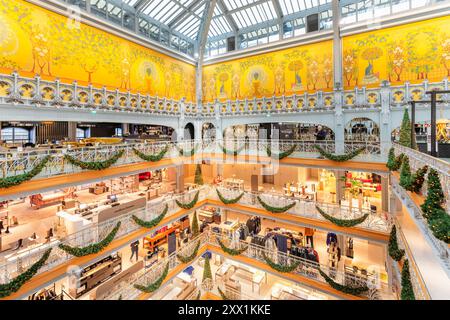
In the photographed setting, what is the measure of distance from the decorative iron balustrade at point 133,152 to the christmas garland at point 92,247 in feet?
9.42

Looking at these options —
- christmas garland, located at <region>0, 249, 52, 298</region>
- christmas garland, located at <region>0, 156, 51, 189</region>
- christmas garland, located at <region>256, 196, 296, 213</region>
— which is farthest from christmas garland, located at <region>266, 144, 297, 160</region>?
christmas garland, located at <region>0, 249, 52, 298</region>

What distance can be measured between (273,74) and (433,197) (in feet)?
46.4

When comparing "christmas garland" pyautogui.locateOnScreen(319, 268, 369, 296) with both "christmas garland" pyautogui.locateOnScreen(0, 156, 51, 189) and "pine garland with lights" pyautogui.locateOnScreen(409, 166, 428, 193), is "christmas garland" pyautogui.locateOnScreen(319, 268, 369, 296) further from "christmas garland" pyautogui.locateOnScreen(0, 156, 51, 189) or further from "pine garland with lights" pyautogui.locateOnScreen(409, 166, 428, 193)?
"christmas garland" pyautogui.locateOnScreen(0, 156, 51, 189)

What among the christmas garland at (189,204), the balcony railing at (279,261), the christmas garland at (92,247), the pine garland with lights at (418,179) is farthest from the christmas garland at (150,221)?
the pine garland with lights at (418,179)

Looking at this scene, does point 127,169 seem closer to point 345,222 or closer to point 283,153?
point 283,153

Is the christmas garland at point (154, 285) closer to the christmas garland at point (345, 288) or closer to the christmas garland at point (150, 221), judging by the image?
the christmas garland at point (150, 221)

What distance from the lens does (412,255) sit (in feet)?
22.4

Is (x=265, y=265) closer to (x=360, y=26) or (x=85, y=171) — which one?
(x=85, y=171)

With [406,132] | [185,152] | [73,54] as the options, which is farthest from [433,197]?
[73,54]

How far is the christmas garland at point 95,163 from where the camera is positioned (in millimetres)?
8685

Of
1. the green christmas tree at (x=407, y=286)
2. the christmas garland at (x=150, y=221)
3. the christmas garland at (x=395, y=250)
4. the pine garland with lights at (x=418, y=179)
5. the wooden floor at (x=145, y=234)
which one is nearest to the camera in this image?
the pine garland with lights at (x=418, y=179)

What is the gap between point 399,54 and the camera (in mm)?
12672

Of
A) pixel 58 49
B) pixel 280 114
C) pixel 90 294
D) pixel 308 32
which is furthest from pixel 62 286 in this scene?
pixel 308 32

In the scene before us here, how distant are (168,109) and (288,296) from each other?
14.3m
